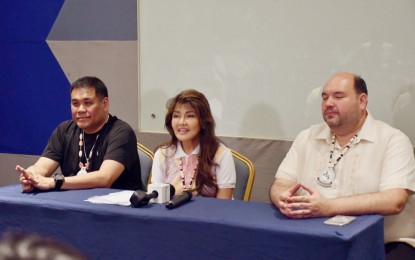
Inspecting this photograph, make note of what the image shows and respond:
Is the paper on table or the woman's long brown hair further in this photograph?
the woman's long brown hair

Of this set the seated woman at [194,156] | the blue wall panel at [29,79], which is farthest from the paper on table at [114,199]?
the blue wall panel at [29,79]

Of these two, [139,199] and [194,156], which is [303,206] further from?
[194,156]

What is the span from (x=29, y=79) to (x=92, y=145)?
77.9 inches

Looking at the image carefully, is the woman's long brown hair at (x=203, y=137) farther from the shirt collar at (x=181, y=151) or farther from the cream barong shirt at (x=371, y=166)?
the cream barong shirt at (x=371, y=166)

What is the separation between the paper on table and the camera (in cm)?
210

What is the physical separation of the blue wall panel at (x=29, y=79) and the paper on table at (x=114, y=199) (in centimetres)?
236

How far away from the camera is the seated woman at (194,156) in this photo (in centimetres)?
278

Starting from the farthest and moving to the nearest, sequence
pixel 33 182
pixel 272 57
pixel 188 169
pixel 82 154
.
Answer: pixel 272 57, pixel 82 154, pixel 188 169, pixel 33 182

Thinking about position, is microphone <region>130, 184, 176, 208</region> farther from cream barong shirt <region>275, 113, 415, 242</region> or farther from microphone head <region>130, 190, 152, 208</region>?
cream barong shirt <region>275, 113, 415, 242</region>

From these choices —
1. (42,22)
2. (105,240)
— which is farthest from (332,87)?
(42,22)

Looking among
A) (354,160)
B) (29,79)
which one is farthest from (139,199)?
(29,79)

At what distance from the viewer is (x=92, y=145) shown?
2.96 metres

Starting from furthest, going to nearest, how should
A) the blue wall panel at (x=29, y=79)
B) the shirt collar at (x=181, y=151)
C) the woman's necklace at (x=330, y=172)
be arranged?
the blue wall panel at (x=29, y=79) < the shirt collar at (x=181, y=151) < the woman's necklace at (x=330, y=172)

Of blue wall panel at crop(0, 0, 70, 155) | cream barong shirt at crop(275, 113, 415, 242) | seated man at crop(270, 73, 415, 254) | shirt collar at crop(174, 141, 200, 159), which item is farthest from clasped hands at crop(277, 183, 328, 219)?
blue wall panel at crop(0, 0, 70, 155)
